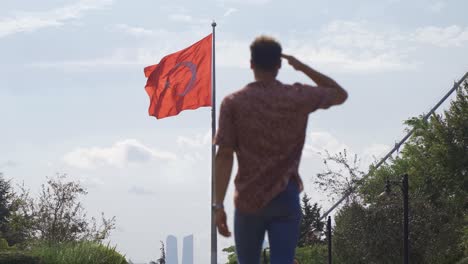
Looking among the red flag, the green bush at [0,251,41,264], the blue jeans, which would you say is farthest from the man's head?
the green bush at [0,251,41,264]

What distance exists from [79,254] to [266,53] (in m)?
25.3

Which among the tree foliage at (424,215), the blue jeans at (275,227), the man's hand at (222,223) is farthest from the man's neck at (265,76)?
the tree foliage at (424,215)

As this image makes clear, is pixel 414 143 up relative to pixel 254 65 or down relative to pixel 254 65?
up

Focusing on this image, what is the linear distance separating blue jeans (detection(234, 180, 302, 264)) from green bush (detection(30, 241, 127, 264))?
24.4m

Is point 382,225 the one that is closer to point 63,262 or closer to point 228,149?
point 63,262

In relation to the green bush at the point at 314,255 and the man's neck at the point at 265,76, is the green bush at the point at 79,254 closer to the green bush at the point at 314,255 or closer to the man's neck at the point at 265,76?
the man's neck at the point at 265,76

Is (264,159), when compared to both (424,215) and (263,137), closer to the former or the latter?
(263,137)

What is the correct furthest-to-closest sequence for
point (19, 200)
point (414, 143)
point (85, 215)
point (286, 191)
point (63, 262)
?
1. point (414, 143)
2. point (19, 200)
3. point (85, 215)
4. point (63, 262)
5. point (286, 191)

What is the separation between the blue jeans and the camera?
5953mm

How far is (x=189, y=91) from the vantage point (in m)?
26.8

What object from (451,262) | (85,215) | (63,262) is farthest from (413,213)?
(63,262)

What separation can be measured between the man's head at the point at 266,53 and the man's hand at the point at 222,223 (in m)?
0.89

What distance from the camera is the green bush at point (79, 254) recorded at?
30.0 m

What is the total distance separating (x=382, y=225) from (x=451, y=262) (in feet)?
26.1
